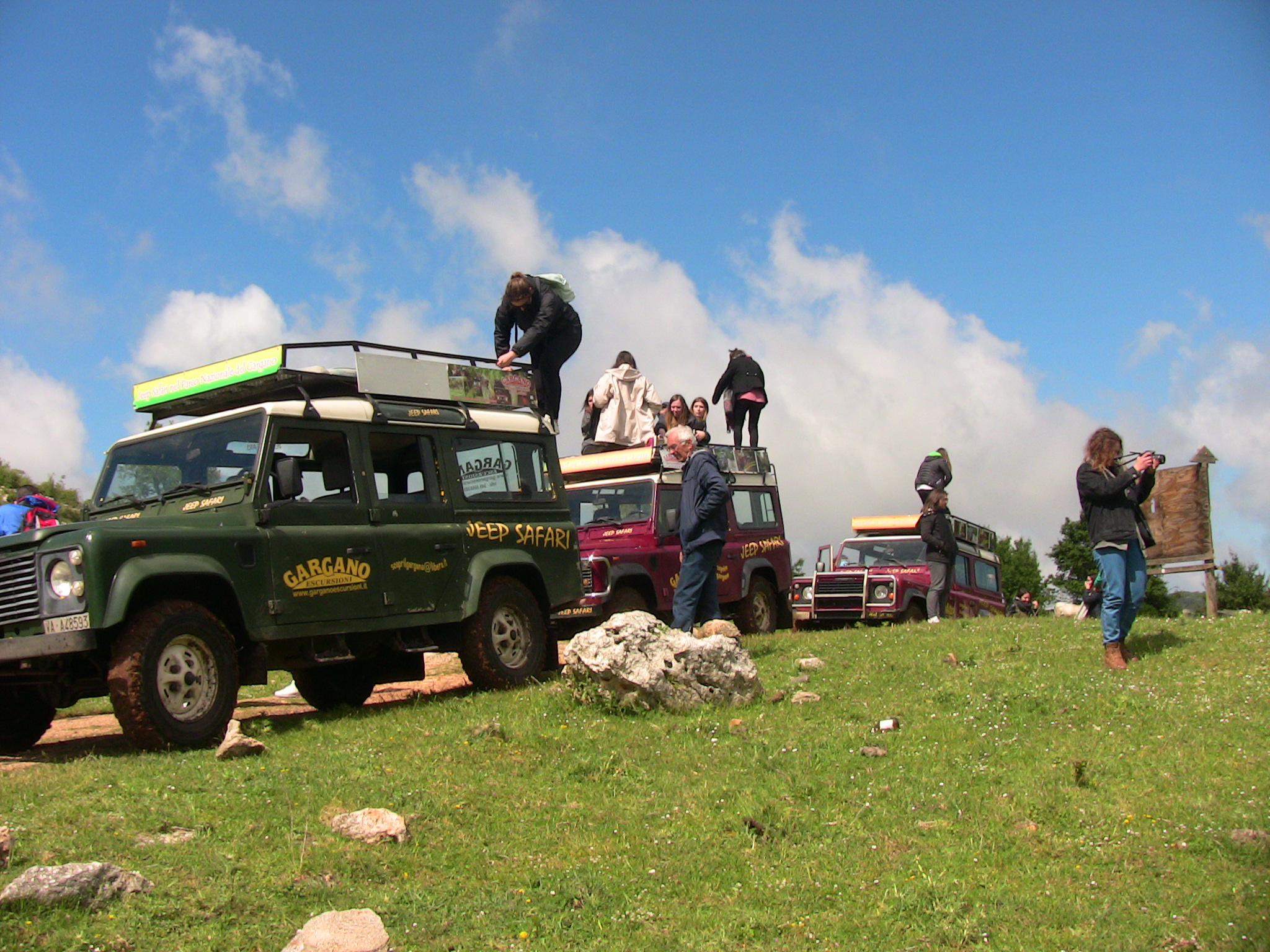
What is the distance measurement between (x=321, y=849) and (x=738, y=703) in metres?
3.72

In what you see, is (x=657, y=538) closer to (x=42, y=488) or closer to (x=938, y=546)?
(x=938, y=546)

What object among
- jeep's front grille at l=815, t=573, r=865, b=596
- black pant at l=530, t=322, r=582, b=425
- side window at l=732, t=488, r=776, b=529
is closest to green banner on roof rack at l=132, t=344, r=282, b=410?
black pant at l=530, t=322, r=582, b=425

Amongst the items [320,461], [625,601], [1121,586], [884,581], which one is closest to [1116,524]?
[1121,586]

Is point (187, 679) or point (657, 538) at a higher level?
point (657, 538)

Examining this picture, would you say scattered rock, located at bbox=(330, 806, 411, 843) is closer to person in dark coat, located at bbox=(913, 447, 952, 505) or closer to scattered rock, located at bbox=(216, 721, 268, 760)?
scattered rock, located at bbox=(216, 721, 268, 760)

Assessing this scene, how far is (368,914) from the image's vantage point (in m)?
4.44

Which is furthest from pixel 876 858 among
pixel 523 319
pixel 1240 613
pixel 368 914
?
pixel 1240 613

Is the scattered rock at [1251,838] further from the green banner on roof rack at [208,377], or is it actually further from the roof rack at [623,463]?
the roof rack at [623,463]

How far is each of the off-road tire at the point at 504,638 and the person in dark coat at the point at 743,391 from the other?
7.21 metres

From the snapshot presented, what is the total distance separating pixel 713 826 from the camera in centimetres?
571

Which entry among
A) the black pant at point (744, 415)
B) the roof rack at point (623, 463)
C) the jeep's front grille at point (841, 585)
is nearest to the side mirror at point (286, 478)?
the roof rack at point (623, 463)

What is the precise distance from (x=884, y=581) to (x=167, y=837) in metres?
14.7

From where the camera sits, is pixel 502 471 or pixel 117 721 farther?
pixel 502 471

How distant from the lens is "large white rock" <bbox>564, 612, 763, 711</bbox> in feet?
26.2
